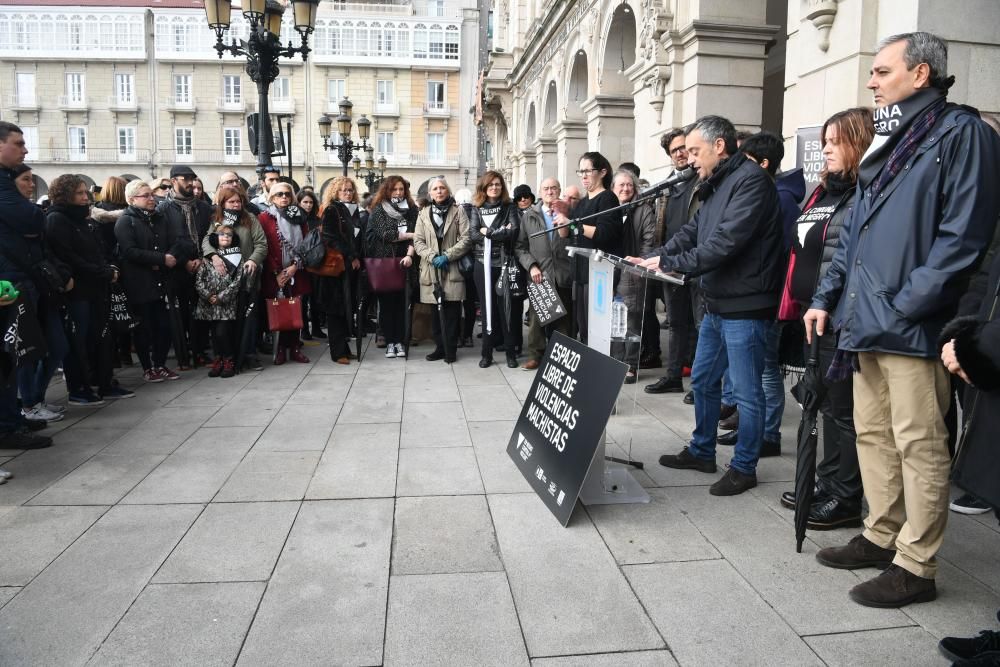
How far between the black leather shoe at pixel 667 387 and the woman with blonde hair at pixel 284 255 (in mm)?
3850

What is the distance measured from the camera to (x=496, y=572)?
124 inches

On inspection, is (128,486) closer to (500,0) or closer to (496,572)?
(496,572)

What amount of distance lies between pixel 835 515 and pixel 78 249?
19.2ft

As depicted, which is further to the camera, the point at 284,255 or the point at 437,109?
the point at 437,109

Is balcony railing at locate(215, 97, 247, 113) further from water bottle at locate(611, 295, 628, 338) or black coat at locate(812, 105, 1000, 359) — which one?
black coat at locate(812, 105, 1000, 359)

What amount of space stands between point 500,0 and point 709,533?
30.1 metres

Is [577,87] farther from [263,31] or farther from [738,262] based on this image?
[738,262]

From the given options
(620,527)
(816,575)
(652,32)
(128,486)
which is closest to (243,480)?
(128,486)

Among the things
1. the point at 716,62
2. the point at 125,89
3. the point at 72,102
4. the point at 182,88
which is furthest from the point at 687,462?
the point at 72,102

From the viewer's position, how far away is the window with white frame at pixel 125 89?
50.6 metres

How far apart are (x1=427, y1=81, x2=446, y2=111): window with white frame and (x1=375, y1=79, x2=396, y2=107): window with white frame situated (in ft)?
8.36

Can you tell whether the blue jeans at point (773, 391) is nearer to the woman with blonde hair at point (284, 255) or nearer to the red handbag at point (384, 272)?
the red handbag at point (384, 272)

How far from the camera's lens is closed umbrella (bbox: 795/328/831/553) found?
10.2ft

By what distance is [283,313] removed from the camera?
25.4 ft
